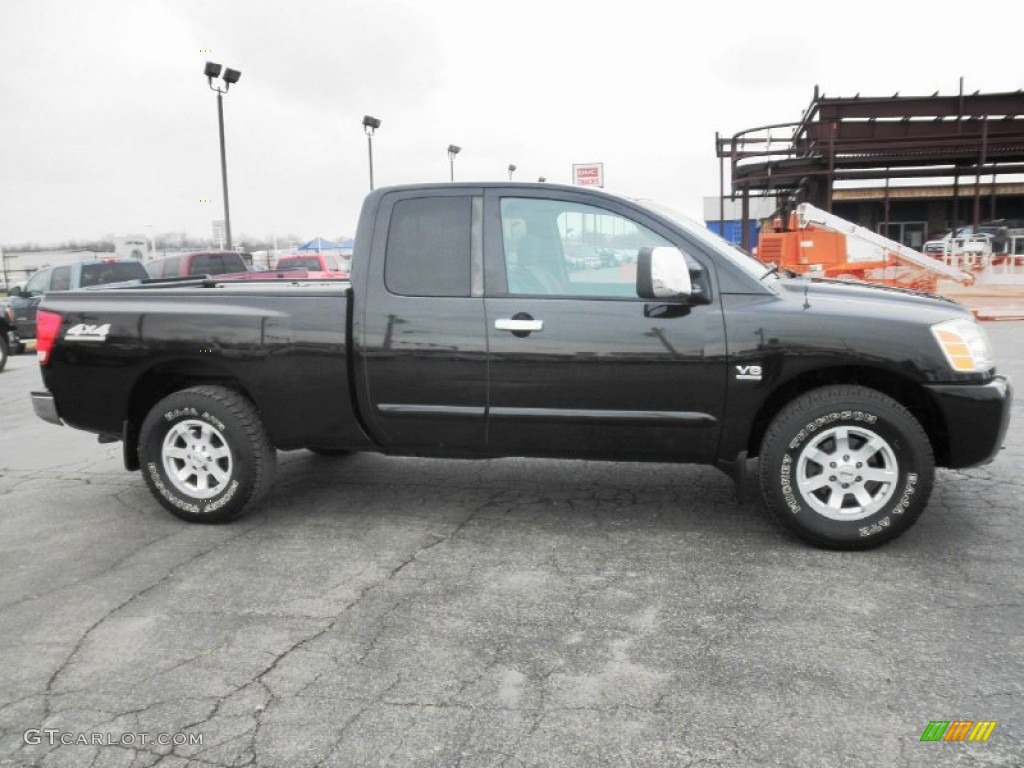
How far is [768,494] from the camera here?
4.25 m

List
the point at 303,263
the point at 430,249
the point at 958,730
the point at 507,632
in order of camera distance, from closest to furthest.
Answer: the point at 958,730, the point at 507,632, the point at 430,249, the point at 303,263

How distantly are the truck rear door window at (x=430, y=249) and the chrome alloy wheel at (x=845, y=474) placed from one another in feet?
6.25

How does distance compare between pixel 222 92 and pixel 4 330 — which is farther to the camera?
pixel 222 92

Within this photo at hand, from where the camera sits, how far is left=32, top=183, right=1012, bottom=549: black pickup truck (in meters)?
4.16

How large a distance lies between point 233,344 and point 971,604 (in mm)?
3749

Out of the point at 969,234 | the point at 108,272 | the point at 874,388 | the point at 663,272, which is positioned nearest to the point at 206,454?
the point at 663,272

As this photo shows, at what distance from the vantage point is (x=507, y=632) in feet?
11.3

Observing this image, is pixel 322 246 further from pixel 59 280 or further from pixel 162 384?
pixel 162 384

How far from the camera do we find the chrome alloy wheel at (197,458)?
4859 millimetres

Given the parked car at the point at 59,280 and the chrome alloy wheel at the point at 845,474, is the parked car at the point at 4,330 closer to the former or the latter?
the parked car at the point at 59,280

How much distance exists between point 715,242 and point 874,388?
1.07m

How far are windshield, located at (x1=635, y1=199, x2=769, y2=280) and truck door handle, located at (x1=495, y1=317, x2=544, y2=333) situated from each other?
2.76 ft

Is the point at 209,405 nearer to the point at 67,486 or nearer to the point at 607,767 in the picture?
the point at 67,486

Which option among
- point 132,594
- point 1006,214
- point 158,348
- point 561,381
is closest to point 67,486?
point 158,348
